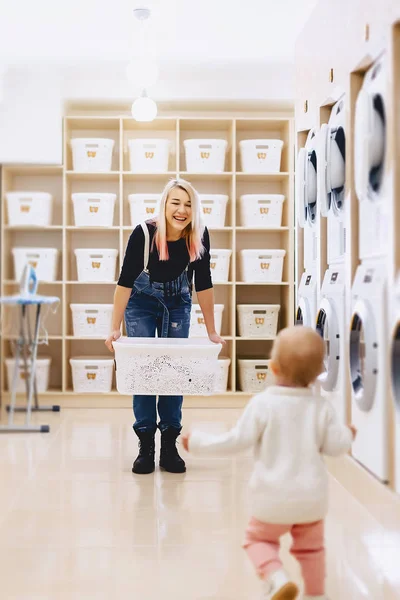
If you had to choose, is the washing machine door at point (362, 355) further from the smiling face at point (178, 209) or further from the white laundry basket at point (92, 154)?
the white laundry basket at point (92, 154)

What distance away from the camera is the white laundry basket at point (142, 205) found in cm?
449

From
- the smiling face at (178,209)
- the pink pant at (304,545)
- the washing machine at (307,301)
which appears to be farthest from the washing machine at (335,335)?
the pink pant at (304,545)

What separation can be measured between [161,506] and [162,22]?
264 centimetres

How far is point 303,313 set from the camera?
3.10 meters

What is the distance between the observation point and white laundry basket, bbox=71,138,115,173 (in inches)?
176

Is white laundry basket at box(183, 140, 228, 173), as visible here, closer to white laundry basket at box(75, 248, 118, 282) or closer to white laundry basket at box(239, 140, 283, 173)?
white laundry basket at box(239, 140, 283, 173)

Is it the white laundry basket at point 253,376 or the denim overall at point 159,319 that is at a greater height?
the denim overall at point 159,319

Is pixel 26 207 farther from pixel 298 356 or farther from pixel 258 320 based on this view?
pixel 298 356

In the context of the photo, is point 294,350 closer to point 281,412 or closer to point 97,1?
point 281,412

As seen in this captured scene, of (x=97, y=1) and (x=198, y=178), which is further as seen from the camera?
(x=198, y=178)

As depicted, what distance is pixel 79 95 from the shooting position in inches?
174

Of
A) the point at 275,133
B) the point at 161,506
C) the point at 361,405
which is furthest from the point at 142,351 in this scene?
the point at 275,133

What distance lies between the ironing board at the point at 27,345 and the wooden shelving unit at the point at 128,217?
25 centimetres

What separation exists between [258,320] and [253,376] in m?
0.38
